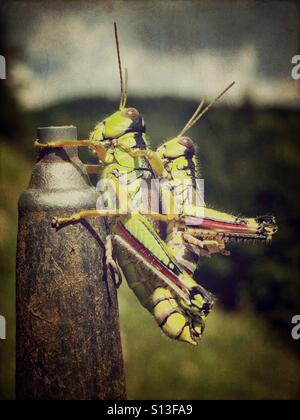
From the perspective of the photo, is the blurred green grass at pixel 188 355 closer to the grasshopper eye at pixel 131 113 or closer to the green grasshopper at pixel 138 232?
the green grasshopper at pixel 138 232

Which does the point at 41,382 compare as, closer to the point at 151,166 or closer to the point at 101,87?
the point at 151,166

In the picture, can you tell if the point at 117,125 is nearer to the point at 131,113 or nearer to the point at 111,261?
the point at 131,113
